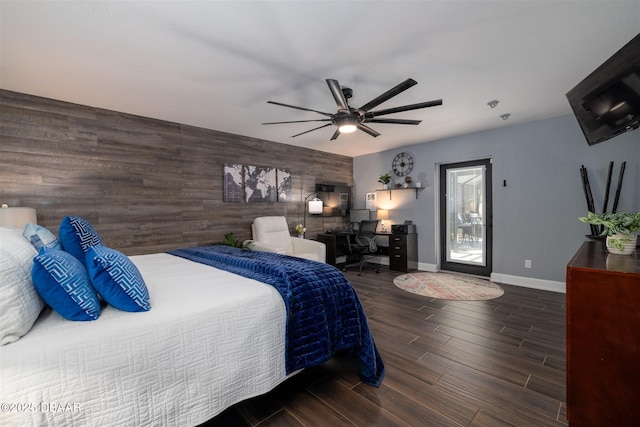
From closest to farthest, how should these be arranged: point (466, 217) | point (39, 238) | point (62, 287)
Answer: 1. point (62, 287)
2. point (39, 238)
3. point (466, 217)

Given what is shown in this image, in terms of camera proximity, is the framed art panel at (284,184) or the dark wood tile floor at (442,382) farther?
the framed art panel at (284,184)

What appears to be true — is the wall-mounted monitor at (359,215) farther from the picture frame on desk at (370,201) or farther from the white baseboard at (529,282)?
the white baseboard at (529,282)

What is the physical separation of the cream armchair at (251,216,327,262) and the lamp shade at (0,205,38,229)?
242cm

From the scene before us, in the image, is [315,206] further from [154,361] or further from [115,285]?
[154,361]

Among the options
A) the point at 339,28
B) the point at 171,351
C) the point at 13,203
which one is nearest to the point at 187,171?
the point at 13,203

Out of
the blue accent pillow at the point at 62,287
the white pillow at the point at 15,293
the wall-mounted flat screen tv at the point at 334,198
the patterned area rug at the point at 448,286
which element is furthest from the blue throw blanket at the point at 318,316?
the wall-mounted flat screen tv at the point at 334,198

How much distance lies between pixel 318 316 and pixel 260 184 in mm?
3414

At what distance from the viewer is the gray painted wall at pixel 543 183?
354cm

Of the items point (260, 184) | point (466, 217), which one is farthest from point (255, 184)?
point (466, 217)

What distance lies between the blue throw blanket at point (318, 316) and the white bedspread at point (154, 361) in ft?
0.25

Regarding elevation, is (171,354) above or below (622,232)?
below

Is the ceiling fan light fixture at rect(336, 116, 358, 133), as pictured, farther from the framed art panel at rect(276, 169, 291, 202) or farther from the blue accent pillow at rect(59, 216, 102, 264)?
the framed art panel at rect(276, 169, 291, 202)

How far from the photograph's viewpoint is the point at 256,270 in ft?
6.51

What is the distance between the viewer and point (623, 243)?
1.79 meters
